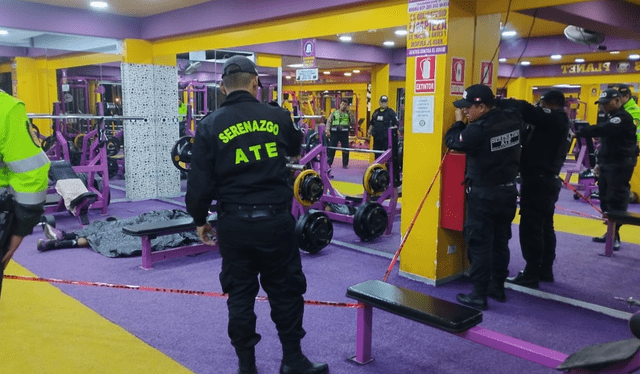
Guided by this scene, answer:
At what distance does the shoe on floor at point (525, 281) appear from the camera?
4379 millimetres

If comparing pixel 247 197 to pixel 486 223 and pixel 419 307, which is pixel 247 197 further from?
pixel 486 223

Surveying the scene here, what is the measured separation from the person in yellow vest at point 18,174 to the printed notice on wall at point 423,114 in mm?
2954

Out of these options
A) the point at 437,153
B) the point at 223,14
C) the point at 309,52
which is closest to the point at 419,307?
the point at 437,153

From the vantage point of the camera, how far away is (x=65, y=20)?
7.34 metres

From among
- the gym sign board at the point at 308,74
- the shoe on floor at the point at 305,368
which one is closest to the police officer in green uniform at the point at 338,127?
the gym sign board at the point at 308,74

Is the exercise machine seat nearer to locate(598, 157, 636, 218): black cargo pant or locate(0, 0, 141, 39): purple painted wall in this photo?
locate(598, 157, 636, 218): black cargo pant

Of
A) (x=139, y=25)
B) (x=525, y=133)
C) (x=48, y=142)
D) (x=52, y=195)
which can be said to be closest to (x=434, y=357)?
(x=525, y=133)

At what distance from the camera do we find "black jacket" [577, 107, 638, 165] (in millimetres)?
5176

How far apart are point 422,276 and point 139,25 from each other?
617 cm

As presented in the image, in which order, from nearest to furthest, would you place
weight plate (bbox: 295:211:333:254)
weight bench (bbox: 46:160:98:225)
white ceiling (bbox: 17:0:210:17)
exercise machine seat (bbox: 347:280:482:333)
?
exercise machine seat (bbox: 347:280:482:333), weight plate (bbox: 295:211:333:254), weight bench (bbox: 46:160:98:225), white ceiling (bbox: 17:0:210:17)

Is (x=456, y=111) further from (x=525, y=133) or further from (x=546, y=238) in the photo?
(x=546, y=238)

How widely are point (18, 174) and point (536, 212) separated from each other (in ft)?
12.1

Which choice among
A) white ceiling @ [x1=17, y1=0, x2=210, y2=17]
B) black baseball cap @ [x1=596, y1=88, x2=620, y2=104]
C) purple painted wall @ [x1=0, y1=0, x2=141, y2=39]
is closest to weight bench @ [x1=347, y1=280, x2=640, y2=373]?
black baseball cap @ [x1=596, y1=88, x2=620, y2=104]

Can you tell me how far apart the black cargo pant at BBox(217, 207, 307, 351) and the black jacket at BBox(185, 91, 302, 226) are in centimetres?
10
